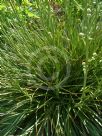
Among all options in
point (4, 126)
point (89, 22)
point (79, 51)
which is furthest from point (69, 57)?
point (4, 126)

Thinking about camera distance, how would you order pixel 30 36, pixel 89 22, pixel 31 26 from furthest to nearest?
1. pixel 31 26
2. pixel 30 36
3. pixel 89 22

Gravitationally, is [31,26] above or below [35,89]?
above

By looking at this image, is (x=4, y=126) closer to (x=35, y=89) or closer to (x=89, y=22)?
(x=35, y=89)

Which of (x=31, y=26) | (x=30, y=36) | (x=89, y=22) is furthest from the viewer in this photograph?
(x=31, y=26)

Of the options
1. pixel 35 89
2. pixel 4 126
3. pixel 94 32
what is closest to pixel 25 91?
pixel 35 89

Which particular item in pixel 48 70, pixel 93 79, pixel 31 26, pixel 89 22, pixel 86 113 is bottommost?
pixel 86 113

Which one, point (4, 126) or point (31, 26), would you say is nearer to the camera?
point (4, 126)
